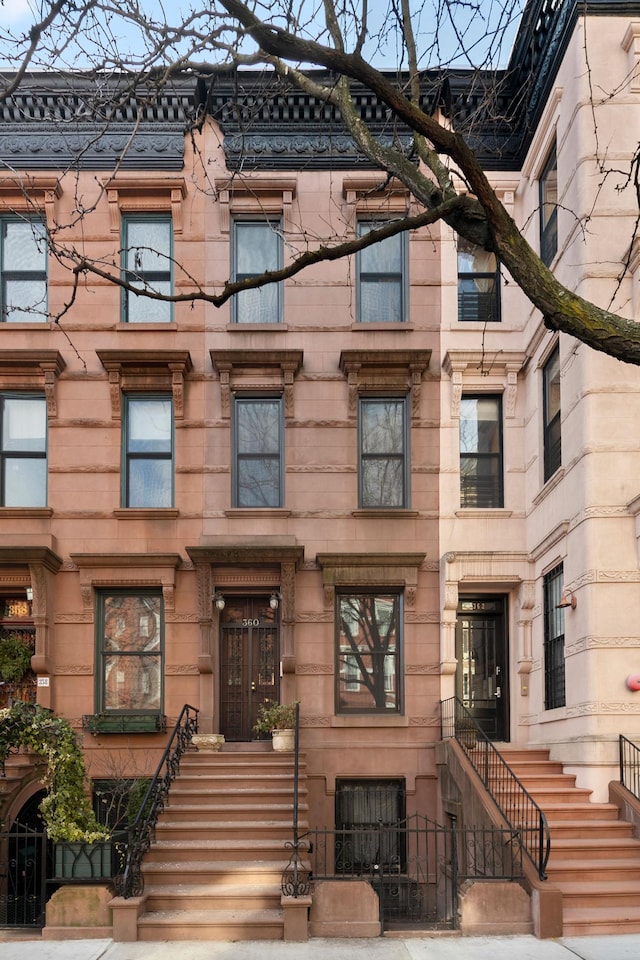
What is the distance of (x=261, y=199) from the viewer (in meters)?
17.8

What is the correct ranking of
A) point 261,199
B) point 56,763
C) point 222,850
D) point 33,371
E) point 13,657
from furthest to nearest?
point 261,199 < point 33,371 < point 13,657 < point 222,850 < point 56,763

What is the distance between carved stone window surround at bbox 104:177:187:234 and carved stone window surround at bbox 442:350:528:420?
528cm

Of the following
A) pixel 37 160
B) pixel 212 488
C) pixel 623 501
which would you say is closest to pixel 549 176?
pixel 623 501

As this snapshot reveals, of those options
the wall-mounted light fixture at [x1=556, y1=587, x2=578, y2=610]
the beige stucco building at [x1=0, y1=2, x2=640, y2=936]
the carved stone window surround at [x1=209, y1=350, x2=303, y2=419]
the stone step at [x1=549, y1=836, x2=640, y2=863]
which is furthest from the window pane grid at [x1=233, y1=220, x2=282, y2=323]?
the stone step at [x1=549, y1=836, x2=640, y2=863]

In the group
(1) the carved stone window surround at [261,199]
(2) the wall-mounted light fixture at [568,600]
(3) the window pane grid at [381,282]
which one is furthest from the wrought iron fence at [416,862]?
(1) the carved stone window surround at [261,199]

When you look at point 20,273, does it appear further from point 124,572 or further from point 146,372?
point 124,572

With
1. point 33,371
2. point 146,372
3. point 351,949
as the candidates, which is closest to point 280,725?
point 351,949

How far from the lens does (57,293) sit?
17812mm

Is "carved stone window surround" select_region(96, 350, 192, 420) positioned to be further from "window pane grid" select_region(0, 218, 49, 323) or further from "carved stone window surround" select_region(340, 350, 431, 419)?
"carved stone window surround" select_region(340, 350, 431, 419)

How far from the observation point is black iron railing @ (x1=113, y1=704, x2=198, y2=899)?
1116 cm

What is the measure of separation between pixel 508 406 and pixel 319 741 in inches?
250

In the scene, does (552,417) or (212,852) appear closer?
(212,852)

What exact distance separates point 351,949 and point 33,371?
11.0m

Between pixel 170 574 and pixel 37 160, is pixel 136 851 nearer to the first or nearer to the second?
pixel 170 574
